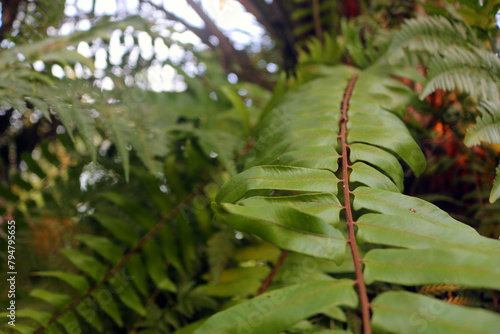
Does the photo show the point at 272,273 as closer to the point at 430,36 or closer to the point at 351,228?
the point at 351,228

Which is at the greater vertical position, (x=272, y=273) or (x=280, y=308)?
(x=280, y=308)

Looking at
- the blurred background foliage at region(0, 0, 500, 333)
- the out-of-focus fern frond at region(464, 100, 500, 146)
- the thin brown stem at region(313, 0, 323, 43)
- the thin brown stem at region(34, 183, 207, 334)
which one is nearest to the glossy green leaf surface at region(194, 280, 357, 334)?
the blurred background foliage at region(0, 0, 500, 333)

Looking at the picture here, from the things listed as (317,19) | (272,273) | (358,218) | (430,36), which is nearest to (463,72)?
(430,36)

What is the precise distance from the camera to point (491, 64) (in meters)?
0.59

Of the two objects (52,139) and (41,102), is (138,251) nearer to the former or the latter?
(41,102)

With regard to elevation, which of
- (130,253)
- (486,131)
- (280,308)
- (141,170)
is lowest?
(130,253)

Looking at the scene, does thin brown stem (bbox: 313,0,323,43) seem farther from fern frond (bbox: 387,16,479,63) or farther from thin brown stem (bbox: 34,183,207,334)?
thin brown stem (bbox: 34,183,207,334)

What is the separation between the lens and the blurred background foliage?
25.3 inches

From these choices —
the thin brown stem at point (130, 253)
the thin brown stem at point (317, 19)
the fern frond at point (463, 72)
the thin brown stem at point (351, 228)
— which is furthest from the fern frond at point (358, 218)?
the thin brown stem at point (317, 19)

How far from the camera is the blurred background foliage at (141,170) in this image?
0.64 metres

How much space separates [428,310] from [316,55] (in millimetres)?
1022

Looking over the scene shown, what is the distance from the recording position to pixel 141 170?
814 mm

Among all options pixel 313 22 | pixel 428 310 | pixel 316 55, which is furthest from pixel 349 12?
pixel 428 310

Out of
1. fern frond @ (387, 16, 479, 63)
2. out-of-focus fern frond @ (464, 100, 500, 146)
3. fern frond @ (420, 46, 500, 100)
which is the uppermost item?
fern frond @ (387, 16, 479, 63)
